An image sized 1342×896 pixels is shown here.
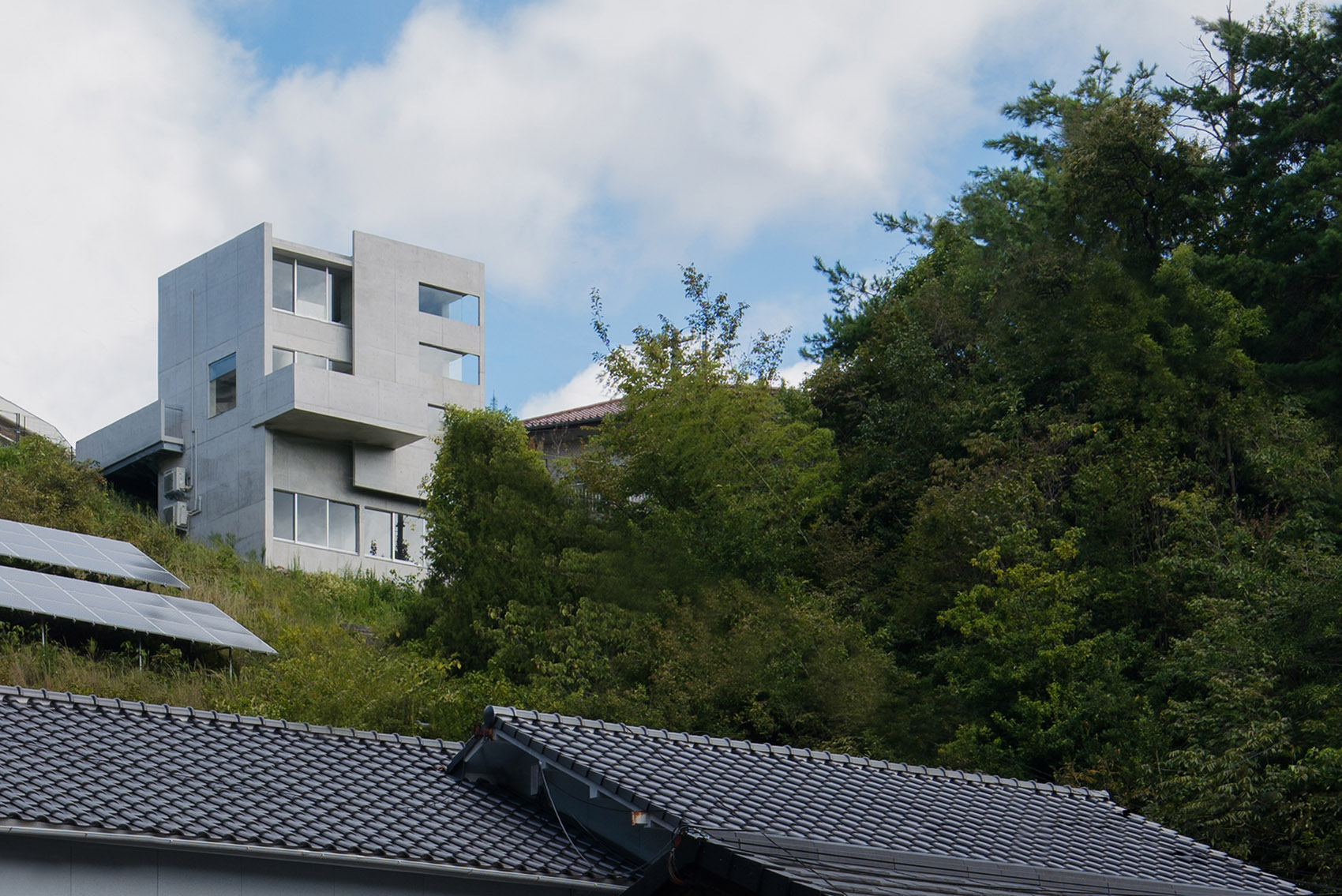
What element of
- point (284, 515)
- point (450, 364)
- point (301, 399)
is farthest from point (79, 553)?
point (450, 364)

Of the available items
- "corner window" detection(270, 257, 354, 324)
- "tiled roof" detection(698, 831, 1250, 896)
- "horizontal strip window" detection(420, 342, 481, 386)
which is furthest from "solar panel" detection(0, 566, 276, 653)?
"horizontal strip window" detection(420, 342, 481, 386)

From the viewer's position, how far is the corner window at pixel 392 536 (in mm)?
38375

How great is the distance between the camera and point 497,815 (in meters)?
13.1

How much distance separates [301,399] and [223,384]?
3.99m

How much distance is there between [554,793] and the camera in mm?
13164

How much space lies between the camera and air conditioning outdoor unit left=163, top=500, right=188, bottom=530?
38000mm

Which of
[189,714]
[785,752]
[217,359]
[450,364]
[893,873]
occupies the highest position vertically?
[450,364]

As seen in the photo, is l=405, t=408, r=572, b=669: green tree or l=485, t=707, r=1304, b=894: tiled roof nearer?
l=485, t=707, r=1304, b=894: tiled roof

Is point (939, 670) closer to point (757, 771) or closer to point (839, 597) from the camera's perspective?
point (839, 597)

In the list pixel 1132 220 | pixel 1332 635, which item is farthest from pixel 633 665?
pixel 1132 220

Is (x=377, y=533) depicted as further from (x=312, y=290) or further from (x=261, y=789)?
(x=261, y=789)

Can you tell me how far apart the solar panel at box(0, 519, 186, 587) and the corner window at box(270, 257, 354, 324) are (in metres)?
11.6

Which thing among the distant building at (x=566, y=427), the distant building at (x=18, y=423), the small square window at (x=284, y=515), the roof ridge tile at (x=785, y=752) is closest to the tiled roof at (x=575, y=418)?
the distant building at (x=566, y=427)

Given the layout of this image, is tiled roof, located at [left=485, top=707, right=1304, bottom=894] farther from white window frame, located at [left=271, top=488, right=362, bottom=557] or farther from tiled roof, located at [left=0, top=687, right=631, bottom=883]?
white window frame, located at [left=271, top=488, right=362, bottom=557]
